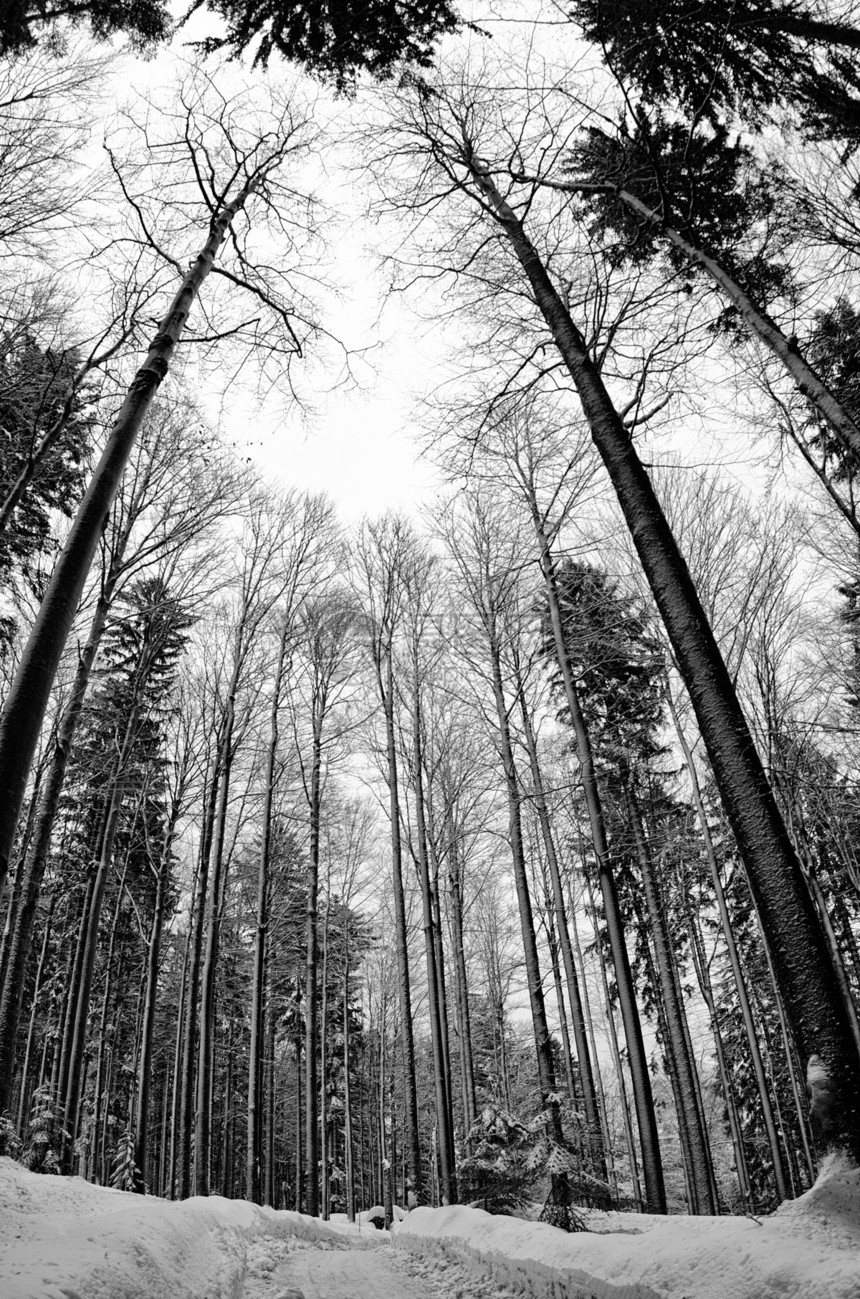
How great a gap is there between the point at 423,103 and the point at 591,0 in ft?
5.35

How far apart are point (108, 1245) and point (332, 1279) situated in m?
3.65

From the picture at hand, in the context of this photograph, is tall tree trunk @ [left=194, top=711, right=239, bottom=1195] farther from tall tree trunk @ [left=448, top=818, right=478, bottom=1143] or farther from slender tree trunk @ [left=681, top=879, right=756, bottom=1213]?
slender tree trunk @ [left=681, top=879, right=756, bottom=1213]

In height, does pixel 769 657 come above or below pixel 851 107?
below

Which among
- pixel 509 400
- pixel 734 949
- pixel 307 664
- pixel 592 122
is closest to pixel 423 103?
pixel 592 122

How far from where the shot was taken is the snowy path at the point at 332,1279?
4.79 meters

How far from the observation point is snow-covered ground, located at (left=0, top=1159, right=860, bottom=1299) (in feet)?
7.78

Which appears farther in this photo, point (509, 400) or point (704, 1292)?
point (509, 400)

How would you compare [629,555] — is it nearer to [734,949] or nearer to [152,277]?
[734,949]

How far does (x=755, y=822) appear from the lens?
3.24m

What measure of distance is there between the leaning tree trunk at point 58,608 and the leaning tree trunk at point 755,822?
3285 millimetres

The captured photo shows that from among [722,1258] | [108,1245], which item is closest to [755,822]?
[722,1258]

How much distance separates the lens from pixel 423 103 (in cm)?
597

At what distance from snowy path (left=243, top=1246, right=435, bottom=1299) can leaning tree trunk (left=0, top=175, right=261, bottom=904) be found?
4.08m

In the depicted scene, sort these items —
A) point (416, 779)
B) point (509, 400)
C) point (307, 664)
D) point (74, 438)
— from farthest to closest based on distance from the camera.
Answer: point (307, 664) → point (416, 779) → point (74, 438) → point (509, 400)
